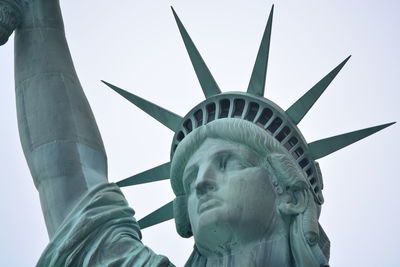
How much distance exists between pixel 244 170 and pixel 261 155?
1.12ft

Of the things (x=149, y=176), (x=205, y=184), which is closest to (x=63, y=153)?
(x=149, y=176)

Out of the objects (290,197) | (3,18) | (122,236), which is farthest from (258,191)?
(3,18)

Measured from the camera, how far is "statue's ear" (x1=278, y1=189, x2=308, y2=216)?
1135cm

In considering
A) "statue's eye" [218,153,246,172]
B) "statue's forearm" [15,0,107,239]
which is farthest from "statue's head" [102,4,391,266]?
"statue's forearm" [15,0,107,239]

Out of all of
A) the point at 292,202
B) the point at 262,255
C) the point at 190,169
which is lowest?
the point at 262,255

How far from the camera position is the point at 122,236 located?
11.6 metres

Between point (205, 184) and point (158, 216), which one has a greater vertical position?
point (205, 184)

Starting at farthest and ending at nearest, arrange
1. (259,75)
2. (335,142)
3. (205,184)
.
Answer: (259,75) < (335,142) < (205,184)

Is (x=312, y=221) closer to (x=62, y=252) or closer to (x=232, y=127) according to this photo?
(x=232, y=127)

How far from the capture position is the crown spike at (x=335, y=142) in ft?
40.4

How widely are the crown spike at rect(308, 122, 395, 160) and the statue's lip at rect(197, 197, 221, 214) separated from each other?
62.1 inches

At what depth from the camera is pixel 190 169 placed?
1181cm

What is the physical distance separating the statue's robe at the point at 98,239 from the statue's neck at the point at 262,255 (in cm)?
69

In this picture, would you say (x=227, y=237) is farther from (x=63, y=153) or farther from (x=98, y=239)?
(x=63, y=153)
